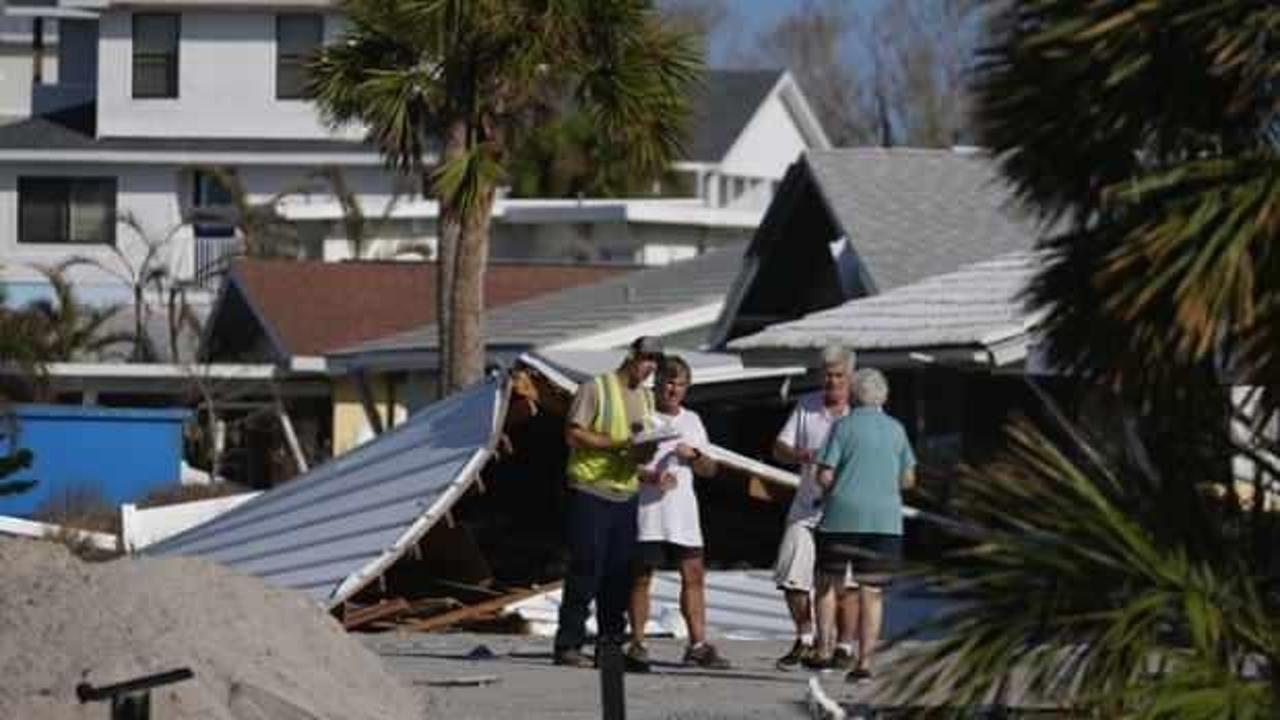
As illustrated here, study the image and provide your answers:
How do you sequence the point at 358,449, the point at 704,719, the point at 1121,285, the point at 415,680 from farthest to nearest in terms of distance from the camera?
1. the point at 358,449
2. the point at 415,680
3. the point at 704,719
4. the point at 1121,285

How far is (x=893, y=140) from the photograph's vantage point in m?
74.4

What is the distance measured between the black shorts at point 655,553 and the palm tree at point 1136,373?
8.41 m

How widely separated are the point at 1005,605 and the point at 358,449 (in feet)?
55.2

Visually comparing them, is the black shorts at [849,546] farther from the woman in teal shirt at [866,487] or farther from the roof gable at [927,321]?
the roof gable at [927,321]

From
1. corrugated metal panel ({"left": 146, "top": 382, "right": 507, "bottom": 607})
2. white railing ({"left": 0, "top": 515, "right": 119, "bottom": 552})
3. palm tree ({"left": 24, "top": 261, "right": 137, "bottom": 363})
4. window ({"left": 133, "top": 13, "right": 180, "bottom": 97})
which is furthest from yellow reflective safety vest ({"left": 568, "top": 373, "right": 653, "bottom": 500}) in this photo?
window ({"left": 133, "top": 13, "right": 180, "bottom": 97})

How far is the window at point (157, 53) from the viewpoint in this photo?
5684 cm

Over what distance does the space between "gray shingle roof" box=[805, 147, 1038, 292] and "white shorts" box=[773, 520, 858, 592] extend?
38.8ft

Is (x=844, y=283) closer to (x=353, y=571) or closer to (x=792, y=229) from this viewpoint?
(x=792, y=229)

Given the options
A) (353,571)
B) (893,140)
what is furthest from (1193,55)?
(893,140)

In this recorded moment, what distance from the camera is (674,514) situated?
1688 centimetres

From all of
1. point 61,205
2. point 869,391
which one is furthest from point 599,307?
point 869,391

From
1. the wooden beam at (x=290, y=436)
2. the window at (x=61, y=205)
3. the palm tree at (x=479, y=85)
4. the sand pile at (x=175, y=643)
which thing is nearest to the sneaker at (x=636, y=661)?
the sand pile at (x=175, y=643)

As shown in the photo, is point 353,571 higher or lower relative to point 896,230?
lower

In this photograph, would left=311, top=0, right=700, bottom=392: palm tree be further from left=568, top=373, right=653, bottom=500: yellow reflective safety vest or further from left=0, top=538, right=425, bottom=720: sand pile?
left=0, top=538, right=425, bottom=720: sand pile
